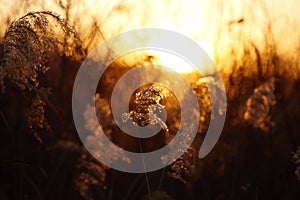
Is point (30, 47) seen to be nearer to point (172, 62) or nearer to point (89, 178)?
point (89, 178)

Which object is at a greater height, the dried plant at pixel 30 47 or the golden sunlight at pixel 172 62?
the golden sunlight at pixel 172 62

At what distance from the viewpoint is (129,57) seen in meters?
6.65

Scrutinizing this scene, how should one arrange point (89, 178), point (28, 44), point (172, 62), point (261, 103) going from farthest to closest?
1. point (172, 62)
2. point (261, 103)
3. point (89, 178)
4. point (28, 44)

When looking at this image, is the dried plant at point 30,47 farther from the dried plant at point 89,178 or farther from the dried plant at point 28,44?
the dried plant at point 89,178

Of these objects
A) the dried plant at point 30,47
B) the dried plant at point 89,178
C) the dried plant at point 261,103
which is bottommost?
the dried plant at point 89,178

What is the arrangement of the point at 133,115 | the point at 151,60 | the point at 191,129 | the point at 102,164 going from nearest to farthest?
the point at 133,115
the point at 191,129
the point at 102,164
the point at 151,60

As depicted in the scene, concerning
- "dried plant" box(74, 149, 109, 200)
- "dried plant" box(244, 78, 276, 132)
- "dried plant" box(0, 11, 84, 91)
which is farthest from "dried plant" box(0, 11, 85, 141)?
"dried plant" box(244, 78, 276, 132)

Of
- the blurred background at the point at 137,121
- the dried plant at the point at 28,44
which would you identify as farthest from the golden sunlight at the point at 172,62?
the dried plant at the point at 28,44

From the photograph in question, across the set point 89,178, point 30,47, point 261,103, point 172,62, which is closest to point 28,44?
point 30,47

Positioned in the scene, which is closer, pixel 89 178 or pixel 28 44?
pixel 28 44

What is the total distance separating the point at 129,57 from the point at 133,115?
148 inches

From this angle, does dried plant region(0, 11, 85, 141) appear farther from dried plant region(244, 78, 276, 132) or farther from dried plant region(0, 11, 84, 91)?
dried plant region(244, 78, 276, 132)

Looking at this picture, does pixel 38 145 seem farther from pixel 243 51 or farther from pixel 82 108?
pixel 243 51

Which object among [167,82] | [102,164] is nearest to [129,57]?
[167,82]
